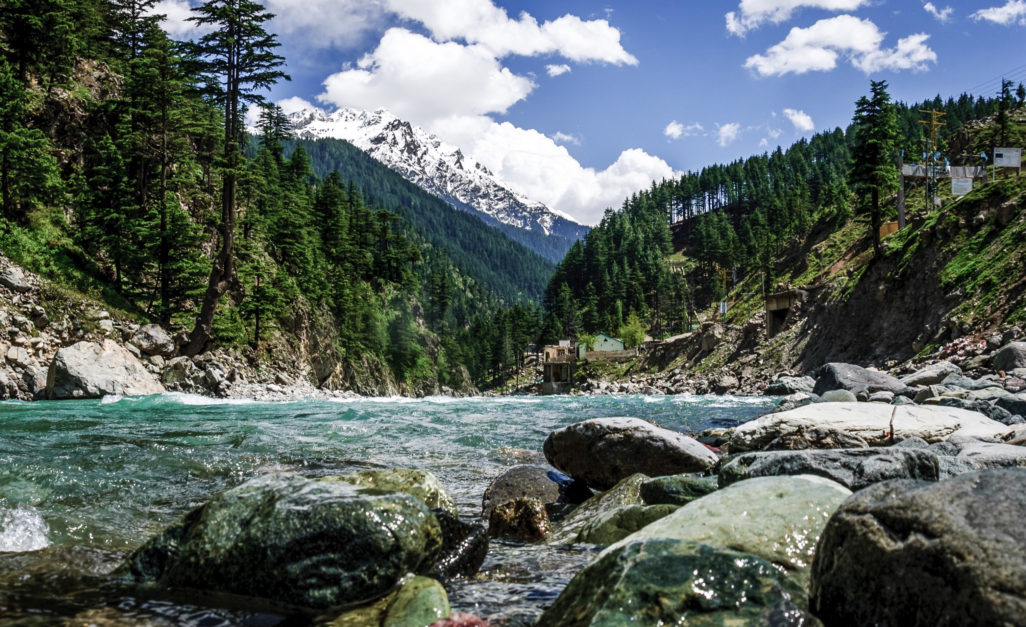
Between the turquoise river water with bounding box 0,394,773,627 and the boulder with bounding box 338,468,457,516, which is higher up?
the boulder with bounding box 338,468,457,516

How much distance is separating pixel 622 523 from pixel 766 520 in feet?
6.37

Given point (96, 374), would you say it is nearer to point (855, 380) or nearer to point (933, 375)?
point (855, 380)

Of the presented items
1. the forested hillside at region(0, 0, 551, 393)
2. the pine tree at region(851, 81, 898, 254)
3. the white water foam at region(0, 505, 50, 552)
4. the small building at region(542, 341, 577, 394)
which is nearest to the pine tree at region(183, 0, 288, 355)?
the forested hillside at region(0, 0, 551, 393)

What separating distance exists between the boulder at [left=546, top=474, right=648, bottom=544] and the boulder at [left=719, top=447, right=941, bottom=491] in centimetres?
148

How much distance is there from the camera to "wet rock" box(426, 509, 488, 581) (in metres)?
4.70

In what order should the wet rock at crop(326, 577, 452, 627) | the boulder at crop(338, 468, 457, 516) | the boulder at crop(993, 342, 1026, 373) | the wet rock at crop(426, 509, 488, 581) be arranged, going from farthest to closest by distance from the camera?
the boulder at crop(993, 342, 1026, 373) → the boulder at crop(338, 468, 457, 516) → the wet rock at crop(426, 509, 488, 581) → the wet rock at crop(326, 577, 452, 627)

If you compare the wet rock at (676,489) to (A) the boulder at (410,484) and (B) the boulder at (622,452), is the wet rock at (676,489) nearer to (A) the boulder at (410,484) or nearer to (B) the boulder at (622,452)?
(B) the boulder at (622,452)

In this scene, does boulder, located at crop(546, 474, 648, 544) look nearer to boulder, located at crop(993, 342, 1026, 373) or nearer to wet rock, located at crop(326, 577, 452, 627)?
wet rock, located at crop(326, 577, 452, 627)

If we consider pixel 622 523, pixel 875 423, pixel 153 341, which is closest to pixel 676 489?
pixel 622 523

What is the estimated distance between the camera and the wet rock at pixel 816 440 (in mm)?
7734

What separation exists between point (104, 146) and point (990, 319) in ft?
136

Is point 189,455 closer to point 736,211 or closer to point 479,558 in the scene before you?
point 479,558

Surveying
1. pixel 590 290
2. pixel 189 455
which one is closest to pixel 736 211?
pixel 590 290

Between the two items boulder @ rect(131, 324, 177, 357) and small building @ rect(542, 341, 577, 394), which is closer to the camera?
boulder @ rect(131, 324, 177, 357)
